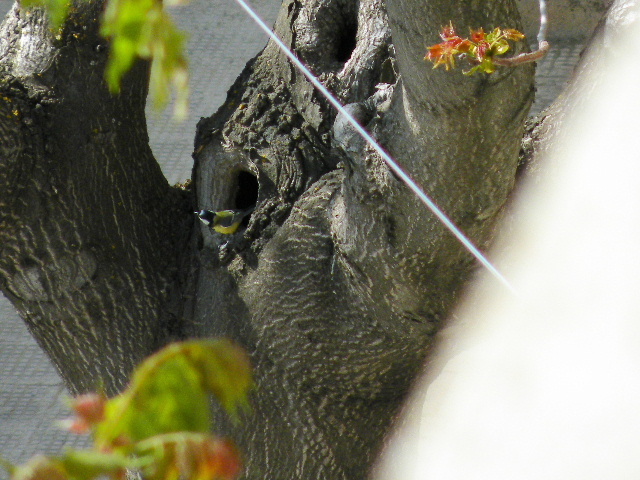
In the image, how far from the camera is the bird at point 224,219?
3025 millimetres

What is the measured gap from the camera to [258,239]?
292 cm

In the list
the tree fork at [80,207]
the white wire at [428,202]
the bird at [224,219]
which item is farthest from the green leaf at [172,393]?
the bird at [224,219]

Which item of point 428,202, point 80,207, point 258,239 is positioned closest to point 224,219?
point 258,239

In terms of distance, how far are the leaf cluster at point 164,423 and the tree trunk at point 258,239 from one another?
4.83 ft

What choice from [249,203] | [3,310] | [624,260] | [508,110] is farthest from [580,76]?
[3,310]

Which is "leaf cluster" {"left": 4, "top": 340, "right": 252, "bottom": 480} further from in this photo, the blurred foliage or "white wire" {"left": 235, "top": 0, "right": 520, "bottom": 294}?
"white wire" {"left": 235, "top": 0, "right": 520, "bottom": 294}

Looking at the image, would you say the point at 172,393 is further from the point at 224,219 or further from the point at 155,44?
the point at 224,219

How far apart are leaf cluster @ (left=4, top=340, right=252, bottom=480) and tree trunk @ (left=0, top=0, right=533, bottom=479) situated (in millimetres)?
1471

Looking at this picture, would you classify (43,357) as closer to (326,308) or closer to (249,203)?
(249,203)

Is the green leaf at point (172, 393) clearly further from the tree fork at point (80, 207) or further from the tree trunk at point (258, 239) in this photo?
the tree fork at point (80, 207)

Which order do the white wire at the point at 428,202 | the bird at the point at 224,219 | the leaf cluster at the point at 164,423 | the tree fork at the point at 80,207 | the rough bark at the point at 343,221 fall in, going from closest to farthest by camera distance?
the leaf cluster at the point at 164,423, the rough bark at the point at 343,221, the white wire at the point at 428,202, the tree fork at the point at 80,207, the bird at the point at 224,219

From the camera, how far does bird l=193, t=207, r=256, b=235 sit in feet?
9.93

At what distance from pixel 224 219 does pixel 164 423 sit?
219 cm

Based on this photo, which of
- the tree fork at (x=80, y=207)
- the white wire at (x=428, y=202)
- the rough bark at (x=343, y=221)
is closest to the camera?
the rough bark at (x=343, y=221)
